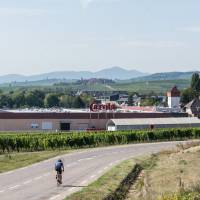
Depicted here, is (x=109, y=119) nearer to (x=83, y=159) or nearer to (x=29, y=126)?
(x=29, y=126)

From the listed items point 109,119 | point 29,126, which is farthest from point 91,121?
point 29,126

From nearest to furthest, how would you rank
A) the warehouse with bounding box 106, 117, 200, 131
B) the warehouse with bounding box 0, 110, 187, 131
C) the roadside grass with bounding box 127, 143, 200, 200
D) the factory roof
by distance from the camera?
1. the roadside grass with bounding box 127, 143, 200, 200
2. the warehouse with bounding box 106, 117, 200, 131
3. the factory roof
4. the warehouse with bounding box 0, 110, 187, 131

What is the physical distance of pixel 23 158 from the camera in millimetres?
65812

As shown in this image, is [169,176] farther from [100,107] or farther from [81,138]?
[100,107]

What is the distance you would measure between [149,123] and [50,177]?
77876 millimetres

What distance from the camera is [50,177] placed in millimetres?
46781

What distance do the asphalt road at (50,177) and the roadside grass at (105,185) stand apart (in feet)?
2.65

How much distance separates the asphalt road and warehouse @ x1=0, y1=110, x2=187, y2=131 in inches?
2214

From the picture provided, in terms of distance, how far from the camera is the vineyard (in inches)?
3270

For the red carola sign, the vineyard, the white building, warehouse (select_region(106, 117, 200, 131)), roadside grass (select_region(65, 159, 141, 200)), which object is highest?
the white building

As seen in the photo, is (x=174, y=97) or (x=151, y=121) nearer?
(x=151, y=121)

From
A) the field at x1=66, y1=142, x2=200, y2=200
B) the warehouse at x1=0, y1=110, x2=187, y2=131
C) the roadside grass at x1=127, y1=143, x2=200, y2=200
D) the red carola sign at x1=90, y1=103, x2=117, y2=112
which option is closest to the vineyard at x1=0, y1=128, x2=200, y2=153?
the roadside grass at x1=127, y1=143, x2=200, y2=200

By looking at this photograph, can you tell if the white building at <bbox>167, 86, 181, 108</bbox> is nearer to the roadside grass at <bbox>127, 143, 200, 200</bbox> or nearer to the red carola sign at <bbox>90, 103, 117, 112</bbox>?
the red carola sign at <bbox>90, 103, 117, 112</bbox>

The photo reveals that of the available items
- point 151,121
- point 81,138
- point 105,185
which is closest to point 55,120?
point 151,121
